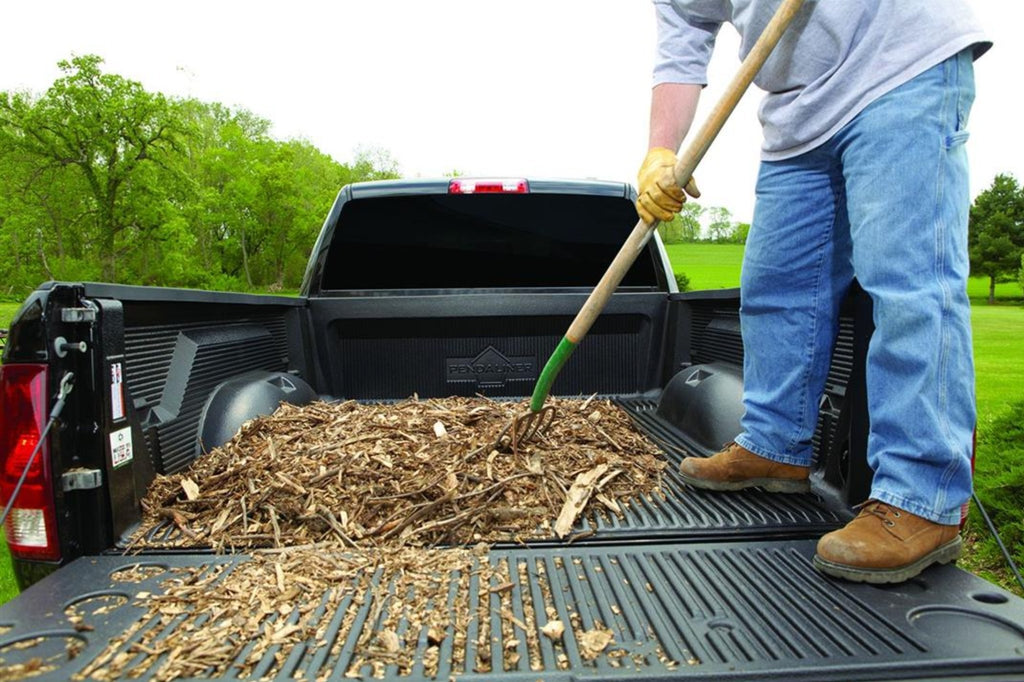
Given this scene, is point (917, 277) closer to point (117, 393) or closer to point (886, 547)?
point (886, 547)

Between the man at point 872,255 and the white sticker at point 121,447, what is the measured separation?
189cm

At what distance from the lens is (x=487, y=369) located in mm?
3766

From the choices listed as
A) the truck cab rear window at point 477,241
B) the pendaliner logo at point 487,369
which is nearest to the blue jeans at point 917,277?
the truck cab rear window at point 477,241

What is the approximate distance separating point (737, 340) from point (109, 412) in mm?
2503

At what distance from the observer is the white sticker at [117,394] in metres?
2.04

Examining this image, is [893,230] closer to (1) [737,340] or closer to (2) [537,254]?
(1) [737,340]

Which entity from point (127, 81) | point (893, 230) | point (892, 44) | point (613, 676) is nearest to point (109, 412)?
point (613, 676)

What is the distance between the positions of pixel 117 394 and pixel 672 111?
90.5 inches

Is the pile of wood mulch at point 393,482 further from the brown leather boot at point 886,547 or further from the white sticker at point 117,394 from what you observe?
the brown leather boot at point 886,547

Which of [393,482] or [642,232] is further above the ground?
[642,232]

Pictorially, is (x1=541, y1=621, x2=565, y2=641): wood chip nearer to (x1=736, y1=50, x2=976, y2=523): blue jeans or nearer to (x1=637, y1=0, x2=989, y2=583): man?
(x1=637, y1=0, x2=989, y2=583): man

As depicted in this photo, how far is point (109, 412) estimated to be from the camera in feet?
6.59

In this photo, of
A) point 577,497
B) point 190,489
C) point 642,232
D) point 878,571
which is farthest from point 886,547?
Answer: point 190,489

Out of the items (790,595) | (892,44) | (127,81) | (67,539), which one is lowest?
(790,595)
